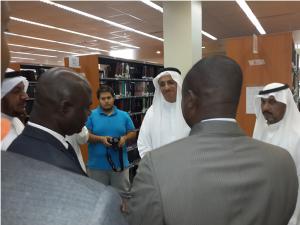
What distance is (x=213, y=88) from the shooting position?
1072 millimetres

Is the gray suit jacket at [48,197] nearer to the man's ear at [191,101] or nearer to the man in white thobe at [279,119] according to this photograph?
the man's ear at [191,101]

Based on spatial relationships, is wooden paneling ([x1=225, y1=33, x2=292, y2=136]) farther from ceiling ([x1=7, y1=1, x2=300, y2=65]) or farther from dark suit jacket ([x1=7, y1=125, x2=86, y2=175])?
dark suit jacket ([x1=7, y1=125, x2=86, y2=175])

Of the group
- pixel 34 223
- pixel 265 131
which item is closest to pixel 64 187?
pixel 34 223

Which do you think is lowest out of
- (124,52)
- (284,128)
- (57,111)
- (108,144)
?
(108,144)

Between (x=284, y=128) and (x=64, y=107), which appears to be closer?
(x=64, y=107)

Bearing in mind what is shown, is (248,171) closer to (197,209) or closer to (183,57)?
(197,209)

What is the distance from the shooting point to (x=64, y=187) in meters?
0.52

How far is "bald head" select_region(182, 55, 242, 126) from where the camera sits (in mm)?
1072

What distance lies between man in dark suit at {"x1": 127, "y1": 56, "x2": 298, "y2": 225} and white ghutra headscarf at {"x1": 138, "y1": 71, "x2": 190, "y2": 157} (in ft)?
5.52

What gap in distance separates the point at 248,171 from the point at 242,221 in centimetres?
17

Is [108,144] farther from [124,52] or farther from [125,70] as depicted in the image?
[124,52]

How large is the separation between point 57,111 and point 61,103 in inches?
1.3

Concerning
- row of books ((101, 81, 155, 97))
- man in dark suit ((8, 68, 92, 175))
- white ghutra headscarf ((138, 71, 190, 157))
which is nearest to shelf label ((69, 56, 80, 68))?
row of books ((101, 81, 155, 97))

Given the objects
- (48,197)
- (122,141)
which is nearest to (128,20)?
(122,141)
